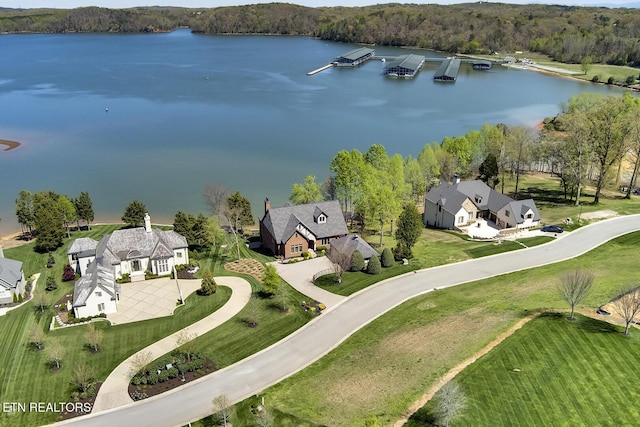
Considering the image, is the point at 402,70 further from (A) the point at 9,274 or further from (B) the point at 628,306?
(A) the point at 9,274

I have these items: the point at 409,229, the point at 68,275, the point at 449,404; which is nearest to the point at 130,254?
the point at 68,275

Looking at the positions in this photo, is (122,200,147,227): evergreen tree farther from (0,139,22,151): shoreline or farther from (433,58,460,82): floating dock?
(433,58,460,82): floating dock

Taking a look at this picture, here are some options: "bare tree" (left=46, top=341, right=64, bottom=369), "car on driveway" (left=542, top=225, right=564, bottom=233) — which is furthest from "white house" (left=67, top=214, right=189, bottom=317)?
"car on driveway" (left=542, top=225, right=564, bottom=233)

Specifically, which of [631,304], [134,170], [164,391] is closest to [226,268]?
[164,391]

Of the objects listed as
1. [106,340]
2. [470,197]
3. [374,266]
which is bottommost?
[106,340]

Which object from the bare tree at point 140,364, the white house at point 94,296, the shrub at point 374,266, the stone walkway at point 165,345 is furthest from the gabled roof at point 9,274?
the shrub at point 374,266

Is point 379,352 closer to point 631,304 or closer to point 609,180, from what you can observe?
point 631,304

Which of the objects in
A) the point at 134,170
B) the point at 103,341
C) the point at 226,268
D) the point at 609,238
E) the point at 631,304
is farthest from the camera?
the point at 134,170
